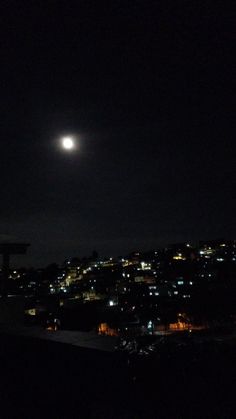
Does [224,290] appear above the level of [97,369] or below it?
above

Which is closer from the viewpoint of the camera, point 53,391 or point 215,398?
point 215,398

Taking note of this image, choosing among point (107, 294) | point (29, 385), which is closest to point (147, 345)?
point (29, 385)

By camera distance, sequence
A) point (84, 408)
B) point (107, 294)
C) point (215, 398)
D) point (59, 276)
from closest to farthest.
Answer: point (215, 398) < point (84, 408) < point (107, 294) < point (59, 276)

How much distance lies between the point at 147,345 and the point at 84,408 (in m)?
0.90

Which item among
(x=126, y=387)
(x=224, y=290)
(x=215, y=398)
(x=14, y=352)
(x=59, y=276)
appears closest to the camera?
(x=215, y=398)

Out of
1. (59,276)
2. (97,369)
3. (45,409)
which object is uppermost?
(59,276)

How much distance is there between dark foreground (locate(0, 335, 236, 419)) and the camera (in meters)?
2.38

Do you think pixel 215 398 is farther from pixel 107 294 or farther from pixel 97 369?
pixel 107 294

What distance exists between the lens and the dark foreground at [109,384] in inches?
93.8

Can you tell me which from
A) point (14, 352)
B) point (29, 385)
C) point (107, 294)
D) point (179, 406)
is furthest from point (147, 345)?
point (107, 294)

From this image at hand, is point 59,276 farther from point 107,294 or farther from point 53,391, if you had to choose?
point 53,391

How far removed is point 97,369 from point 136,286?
54.9m

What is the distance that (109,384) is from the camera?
324cm

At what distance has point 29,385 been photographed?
4.38 m
